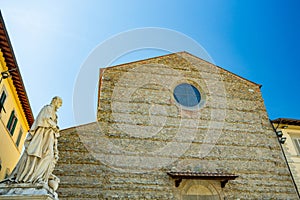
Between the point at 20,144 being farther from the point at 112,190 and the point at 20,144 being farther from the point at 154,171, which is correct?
the point at 154,171

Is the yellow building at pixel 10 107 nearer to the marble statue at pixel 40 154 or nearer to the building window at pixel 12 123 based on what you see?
the building window at pixel 12 123

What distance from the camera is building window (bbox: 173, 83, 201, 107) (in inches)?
440

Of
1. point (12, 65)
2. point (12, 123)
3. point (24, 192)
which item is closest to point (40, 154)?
point (24, 192)

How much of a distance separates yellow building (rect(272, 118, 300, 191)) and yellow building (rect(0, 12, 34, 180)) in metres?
11.1

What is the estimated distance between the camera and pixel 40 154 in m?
4.09

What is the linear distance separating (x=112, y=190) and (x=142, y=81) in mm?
4734

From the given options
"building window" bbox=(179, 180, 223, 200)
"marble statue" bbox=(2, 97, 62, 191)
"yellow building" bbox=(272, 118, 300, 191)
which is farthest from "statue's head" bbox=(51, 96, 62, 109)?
"yellow building" bbox=(272, 118, 300, 191)

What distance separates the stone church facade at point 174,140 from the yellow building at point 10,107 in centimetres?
289

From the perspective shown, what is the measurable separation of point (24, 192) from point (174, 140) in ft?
22.3

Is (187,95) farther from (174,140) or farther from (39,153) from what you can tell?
(39,153)

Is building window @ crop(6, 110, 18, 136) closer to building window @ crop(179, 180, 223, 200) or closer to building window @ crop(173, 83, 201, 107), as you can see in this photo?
building window @ crop(173, 83, 201, 107)

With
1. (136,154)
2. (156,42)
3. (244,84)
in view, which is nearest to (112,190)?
(136,154)

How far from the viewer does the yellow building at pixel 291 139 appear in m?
10.7

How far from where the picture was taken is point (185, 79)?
11.7 meters
